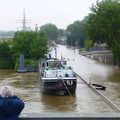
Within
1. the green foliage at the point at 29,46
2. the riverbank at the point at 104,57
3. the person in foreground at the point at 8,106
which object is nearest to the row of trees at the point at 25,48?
the green foliage at the point at 29,46

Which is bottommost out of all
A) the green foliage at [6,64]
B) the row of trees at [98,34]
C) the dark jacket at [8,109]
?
the green foliage at [6,64]

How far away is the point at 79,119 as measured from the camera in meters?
8.16

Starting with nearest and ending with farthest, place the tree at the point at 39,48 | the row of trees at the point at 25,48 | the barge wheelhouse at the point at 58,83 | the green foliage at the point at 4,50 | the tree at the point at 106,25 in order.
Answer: the barge wheelhouse at the point at 58,83, the tree at the point at 106,25, the tree at the point at 39,48, the row of trees at the point at 25,48, the green foliage at the point at 4,50

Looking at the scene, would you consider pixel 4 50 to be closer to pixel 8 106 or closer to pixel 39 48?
pixel 39 48

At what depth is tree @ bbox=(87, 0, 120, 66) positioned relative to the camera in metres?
62.1

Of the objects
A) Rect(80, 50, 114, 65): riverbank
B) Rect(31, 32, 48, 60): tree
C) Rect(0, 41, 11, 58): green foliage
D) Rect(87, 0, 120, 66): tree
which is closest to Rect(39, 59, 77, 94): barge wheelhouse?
Rect(87, 0, 120, 66): tree

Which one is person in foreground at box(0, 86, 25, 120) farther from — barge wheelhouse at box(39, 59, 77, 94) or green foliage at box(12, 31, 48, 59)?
green foliage at box(12, 31, 48, 59)

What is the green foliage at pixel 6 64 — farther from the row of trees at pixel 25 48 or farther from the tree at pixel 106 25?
the tree at pixel 106 25

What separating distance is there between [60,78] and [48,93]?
1.73 meters

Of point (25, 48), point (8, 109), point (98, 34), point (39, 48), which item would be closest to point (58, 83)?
point (8, 109)

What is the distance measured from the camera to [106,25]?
62250 millimetres

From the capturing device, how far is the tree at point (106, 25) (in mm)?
62094

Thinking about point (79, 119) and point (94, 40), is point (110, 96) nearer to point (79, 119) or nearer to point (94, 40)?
point (79, 119)

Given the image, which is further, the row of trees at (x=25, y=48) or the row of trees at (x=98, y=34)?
the row of trees at (x=25, y=48)
